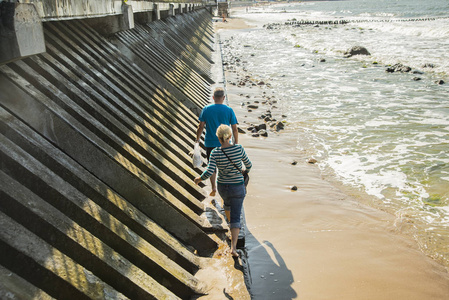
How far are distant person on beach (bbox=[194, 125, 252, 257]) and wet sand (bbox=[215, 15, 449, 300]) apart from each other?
2.34 ft

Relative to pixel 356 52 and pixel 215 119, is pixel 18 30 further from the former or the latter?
pixel 356 52

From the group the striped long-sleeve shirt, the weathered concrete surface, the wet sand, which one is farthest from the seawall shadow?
the weathered concrete surface

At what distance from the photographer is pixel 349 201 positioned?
753cm

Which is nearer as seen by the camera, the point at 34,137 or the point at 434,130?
the point at 34,137

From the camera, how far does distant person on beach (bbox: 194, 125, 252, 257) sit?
484cm

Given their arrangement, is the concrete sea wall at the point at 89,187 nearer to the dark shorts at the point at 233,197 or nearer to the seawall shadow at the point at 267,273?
the dark shorts at the point at 233,197

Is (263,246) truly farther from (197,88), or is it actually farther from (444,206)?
(197,88)

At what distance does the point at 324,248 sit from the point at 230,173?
6.41 feet

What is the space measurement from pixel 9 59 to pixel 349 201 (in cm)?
592

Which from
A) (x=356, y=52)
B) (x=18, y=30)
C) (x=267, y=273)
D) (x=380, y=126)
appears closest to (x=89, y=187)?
(x=18, y=30)

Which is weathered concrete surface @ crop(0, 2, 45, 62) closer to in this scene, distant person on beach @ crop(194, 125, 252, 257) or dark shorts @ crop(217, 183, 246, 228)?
distant person on beach @ crop(194, 125, 252, 257)

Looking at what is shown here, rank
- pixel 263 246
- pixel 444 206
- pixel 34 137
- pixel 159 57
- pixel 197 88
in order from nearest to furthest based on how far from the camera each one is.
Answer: pixel 34 137
pixel 263 246
pixel 444 206
pixel 159 57
pixel 197 88

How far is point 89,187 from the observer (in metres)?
3.87

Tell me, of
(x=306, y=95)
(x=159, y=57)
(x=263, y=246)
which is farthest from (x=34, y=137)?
(x=306, y=95)
